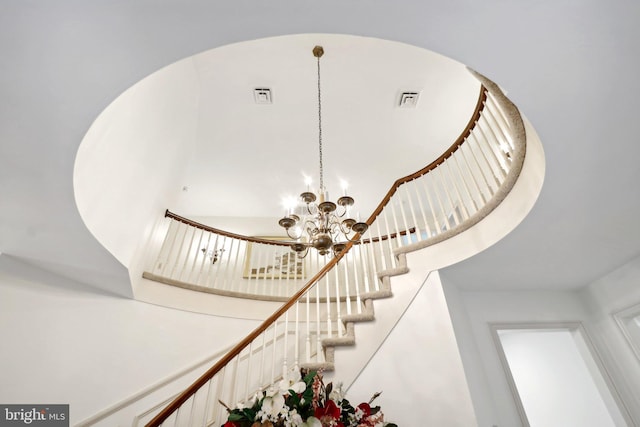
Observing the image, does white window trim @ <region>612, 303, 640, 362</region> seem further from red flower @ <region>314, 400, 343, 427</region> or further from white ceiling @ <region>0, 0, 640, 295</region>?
red flower @ <region>314, 400, 343, 427</region>

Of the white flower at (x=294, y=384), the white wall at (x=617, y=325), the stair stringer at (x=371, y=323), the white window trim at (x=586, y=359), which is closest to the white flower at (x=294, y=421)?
the white flower at (x=294, y=384)

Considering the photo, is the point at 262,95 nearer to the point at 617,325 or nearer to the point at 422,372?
the point at 422,372

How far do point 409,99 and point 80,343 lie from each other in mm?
4419

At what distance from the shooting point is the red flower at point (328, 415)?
1279 mm

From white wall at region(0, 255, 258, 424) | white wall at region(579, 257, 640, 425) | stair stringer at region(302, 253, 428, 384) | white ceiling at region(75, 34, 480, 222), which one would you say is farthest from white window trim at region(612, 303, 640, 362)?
white wall at region(0, 255, 258, 424)

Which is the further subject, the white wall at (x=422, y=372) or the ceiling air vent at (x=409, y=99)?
the ceiling air vent at (x=409, y=99)

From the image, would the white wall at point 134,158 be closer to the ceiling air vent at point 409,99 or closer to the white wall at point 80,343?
the white wall at point 80,343

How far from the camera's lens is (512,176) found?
7.04ft

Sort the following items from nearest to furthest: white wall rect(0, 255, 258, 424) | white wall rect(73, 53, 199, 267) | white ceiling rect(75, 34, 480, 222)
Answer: white wall rect(73, 53, 199, 267), white wall rect(0, 255, 258, 424), white ceiling rect(75, 34, 480, 222)

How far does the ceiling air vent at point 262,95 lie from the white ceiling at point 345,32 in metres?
2.26

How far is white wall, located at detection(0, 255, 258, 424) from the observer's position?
248 cm

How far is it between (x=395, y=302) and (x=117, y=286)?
276 cm

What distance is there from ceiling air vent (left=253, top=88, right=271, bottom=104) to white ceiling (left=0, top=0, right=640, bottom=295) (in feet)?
7.43

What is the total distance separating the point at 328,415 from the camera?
1294 millimetres
